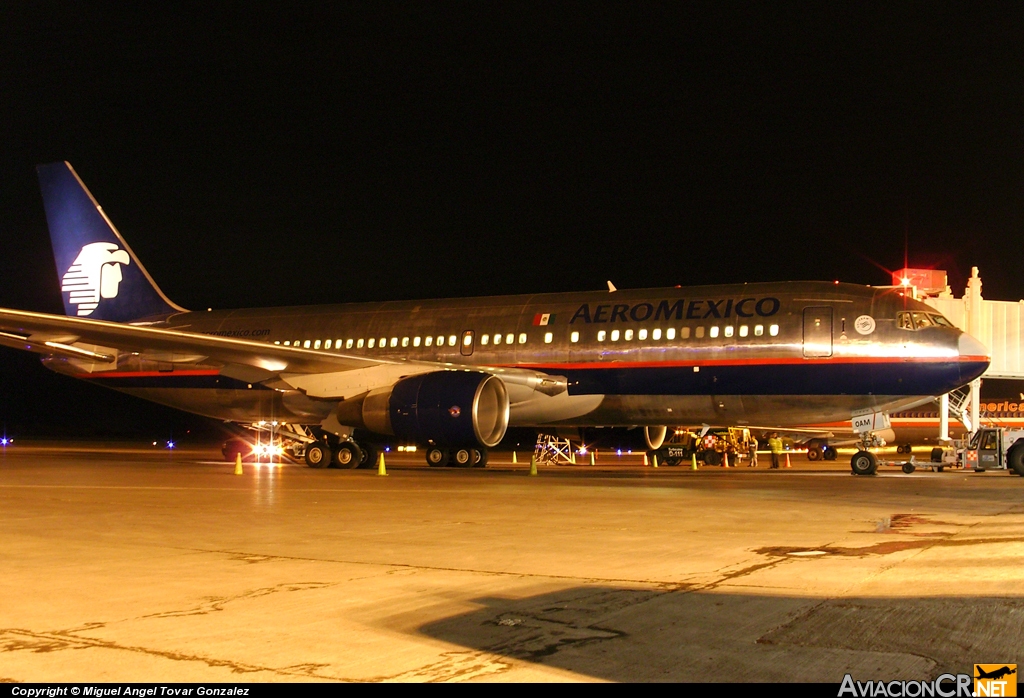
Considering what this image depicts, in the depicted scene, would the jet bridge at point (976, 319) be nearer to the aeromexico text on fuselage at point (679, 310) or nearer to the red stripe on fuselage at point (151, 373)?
the aeromexico text on fuselage at point (679, 310)

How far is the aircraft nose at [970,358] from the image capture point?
18.0 meters

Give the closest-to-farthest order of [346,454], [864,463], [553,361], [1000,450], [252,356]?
1. [252,356]
2. [864,463]
3. [553,361]
4. [1000,450]
5. [346,454]

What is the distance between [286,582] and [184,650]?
78.5 inches

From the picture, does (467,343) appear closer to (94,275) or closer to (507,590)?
(94,275)

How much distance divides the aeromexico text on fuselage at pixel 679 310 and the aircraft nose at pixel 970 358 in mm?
3475

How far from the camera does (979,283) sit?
83.3 ft

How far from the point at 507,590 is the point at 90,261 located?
24703mm

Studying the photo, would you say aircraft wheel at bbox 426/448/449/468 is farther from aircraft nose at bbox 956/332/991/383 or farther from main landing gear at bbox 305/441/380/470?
aircraft nose at bbox 956/332/991/383

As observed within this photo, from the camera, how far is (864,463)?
2008 cm

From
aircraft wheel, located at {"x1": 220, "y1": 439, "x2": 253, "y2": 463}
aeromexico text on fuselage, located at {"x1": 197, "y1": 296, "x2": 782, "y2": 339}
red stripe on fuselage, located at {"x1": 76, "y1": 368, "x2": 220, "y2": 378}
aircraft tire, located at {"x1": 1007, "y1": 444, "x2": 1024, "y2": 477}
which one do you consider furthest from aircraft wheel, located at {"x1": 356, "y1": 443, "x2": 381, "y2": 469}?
aircraft tire, located at {"x1": 1007, "y1": 444, "x2": 1024, "y2": 477}

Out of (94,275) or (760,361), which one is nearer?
(760,361)

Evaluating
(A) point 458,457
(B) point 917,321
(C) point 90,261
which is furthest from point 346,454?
(B) point 917,321

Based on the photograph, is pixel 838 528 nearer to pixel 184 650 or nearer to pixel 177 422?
pixel 184 650

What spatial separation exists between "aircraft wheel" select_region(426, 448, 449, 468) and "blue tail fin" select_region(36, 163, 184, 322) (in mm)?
10430
